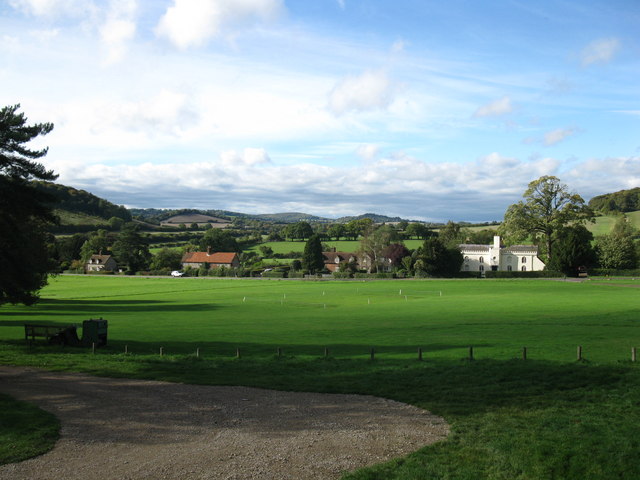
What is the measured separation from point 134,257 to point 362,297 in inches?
3437

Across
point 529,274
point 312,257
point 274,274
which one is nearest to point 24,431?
point 529,274

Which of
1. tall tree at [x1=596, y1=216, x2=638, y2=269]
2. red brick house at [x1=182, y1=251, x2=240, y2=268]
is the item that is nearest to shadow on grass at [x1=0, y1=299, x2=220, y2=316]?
tall tree at [x1=596, y1=216, x2=638, y2=269]

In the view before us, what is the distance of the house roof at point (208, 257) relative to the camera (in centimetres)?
14062

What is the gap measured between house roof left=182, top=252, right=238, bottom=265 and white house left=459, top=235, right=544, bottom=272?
200ft

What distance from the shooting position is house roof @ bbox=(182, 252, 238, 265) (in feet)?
461

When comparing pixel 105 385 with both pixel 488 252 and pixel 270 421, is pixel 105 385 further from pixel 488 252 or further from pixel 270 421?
pixel 488 252

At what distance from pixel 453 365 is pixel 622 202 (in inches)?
6943

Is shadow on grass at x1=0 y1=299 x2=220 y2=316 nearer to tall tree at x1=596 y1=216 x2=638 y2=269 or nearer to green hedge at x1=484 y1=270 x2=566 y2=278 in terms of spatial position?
green hedge at x1=484 y1=270 x2=566 y2=278

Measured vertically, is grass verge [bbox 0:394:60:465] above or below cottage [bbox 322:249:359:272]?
below

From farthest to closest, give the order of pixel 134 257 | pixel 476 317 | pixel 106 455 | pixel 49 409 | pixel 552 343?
pixel 134 257 → pixel 476 317 → pixel 552 343 → pixel 49 409 → pixel 106 455

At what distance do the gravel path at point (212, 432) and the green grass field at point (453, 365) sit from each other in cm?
91

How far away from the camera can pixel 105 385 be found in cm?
1727

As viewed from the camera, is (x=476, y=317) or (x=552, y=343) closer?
(x=552, y=343)

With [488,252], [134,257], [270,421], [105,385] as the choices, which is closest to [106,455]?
[270,421]
